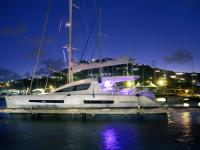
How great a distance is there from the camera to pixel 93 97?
31.9 m

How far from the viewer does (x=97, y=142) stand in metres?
21.6

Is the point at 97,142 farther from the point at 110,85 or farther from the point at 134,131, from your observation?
the point at 110,85

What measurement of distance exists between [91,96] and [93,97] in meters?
0.21

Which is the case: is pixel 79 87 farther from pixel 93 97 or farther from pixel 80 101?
pixel 93 97

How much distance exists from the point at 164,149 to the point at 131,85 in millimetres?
15934

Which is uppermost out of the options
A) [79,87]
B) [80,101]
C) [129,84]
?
[129,84]

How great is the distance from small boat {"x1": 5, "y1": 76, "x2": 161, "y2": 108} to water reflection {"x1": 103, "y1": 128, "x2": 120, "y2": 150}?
16.7 feet

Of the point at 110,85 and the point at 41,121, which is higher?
the point at 110,85

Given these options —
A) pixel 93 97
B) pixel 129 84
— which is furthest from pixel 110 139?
Answer: pixel 129 84

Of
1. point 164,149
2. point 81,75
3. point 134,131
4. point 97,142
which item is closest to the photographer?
point 164,149

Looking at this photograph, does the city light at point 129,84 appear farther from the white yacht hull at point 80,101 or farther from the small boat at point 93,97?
the white yacht hull at point 80,101

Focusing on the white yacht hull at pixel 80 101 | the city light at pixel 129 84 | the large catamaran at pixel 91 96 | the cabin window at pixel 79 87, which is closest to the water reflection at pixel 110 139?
the white yacht hull at pixel 80 101

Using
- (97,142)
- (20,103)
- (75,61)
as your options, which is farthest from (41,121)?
(97,142)

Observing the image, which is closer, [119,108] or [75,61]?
[119,108]
